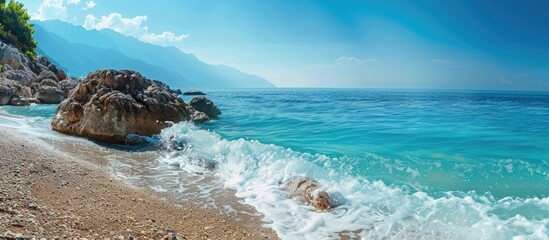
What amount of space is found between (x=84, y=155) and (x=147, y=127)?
410cm

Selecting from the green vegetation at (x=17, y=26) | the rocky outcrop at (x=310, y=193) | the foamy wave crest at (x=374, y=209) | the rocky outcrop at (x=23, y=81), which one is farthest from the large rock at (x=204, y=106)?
the green vegetation at (x=17, y=26)

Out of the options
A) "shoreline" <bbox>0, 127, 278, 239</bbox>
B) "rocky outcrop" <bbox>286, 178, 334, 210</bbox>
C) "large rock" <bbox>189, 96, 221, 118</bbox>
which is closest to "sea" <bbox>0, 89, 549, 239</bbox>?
"rocky outcrop" <bbox>286, 178, 334, 210</bbox>

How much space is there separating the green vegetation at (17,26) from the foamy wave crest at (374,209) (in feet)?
166

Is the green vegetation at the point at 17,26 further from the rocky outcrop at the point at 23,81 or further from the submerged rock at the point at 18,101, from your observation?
the submerged rock at the point at 18,101

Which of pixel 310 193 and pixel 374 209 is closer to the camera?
pixel 374 209

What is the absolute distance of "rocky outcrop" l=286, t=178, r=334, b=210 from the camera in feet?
22.4

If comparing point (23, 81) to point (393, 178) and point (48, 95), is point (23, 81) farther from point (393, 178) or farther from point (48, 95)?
point (393, 178)

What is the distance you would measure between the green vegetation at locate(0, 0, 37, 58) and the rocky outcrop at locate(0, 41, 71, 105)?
570 cm

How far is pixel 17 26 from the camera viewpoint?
48781 mm

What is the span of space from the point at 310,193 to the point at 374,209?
1.34 metres

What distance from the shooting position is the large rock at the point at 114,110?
13.0m

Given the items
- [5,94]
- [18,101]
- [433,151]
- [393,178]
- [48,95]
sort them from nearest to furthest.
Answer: [393,178] < [433,151] < [5,94] < [18,101] < [48,95]

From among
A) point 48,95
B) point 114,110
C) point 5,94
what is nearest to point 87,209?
point 114,110

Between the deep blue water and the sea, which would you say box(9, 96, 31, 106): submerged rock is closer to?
the sea
